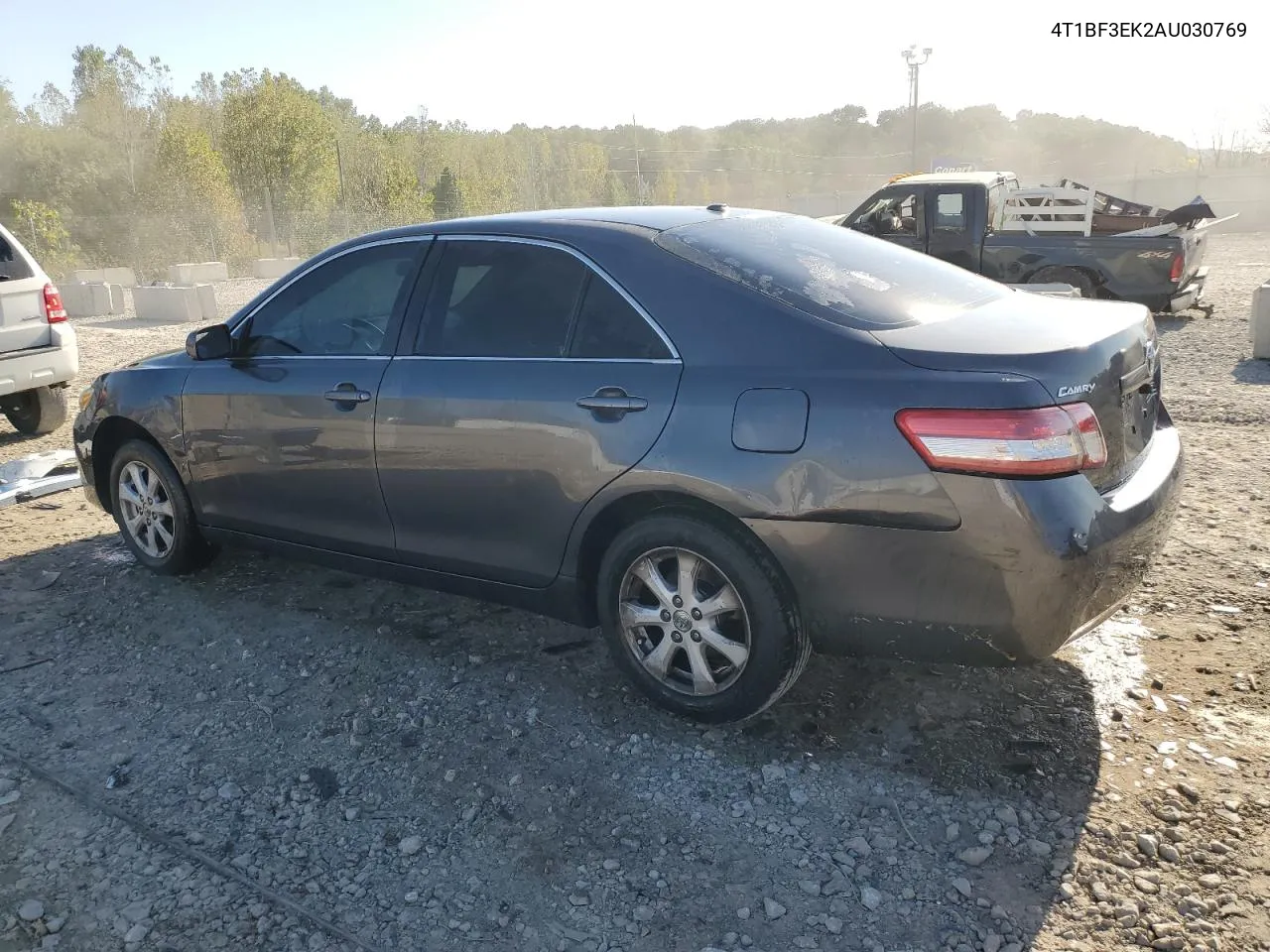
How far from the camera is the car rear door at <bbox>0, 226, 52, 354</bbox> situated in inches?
302

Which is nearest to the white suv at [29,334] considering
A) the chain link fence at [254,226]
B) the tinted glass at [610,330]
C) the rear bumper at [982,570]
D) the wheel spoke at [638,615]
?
the tinted glass at [610,330]

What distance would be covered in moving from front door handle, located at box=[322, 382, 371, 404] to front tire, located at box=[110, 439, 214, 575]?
1236 mm

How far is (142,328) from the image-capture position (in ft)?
56.7

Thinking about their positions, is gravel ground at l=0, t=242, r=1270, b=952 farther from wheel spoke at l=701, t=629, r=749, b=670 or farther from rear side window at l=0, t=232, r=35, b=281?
rear side window at l=0, t=232, r=35, b=281

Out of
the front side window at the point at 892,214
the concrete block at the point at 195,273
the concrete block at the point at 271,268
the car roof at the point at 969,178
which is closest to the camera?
the car roof at the point at 969,178

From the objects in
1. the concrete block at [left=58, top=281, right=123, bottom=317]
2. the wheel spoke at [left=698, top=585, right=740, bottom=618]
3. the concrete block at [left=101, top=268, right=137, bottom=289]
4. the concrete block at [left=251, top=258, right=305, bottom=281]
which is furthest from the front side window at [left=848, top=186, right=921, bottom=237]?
the concrete block at [left=101, top=268, right=137, bottom=289]

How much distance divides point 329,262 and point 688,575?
216 cm

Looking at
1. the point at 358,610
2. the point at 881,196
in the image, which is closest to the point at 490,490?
the point at 358,610

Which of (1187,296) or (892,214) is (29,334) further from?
(1187,296)

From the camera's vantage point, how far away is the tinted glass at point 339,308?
4.04 metres

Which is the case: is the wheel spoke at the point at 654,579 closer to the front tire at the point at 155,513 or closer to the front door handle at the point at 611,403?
the front door handle at the point at 611,403

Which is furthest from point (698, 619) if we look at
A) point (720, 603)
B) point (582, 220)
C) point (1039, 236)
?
point (1039, 236)

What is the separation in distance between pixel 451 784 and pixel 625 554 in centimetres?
A: 90

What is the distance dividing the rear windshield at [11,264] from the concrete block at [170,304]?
1091 centimetres
